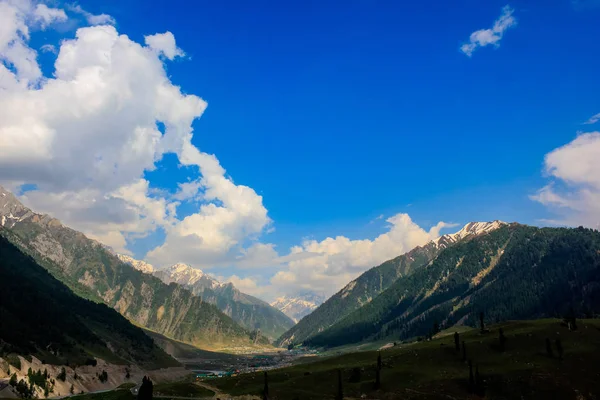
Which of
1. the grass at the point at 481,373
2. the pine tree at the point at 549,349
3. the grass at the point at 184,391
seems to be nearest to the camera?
the grass at the point at 481,373

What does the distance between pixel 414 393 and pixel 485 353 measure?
44641 mm

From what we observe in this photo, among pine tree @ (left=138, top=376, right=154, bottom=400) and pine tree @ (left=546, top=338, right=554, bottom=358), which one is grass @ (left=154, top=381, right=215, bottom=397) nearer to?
pine tree @ (left=138, top=376, right=154, bottom=400)

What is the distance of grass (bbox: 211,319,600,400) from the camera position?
127750 millimetres

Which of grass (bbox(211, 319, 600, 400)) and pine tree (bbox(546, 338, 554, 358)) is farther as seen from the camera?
pine tree (bbox(546, 338, 554, 358))

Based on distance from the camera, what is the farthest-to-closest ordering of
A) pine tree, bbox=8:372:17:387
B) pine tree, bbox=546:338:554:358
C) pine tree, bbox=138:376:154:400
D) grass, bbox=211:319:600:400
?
pine tree, bbox=8:372:17:387, pine tree, bbox=546:338:554:358, grass, bbox=211:319:600:400, pine tree, bbox=138:376:154:400

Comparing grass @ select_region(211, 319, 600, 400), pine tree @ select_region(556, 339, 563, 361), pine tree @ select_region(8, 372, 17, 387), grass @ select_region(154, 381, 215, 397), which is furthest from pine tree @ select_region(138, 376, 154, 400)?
pine tree @ select_region(556, 339, 563, 361)

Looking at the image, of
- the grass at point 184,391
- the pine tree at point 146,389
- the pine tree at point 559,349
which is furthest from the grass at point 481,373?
the pine tree at point 146,389

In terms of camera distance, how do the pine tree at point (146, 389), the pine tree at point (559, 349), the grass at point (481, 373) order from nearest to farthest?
the pine tree at point (146, 389) → the grass at point (481, 373) → the pine tree at point (559, 349)

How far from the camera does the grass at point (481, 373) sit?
128 meters

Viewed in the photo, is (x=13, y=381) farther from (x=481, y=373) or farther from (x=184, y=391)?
(x=481, y=373)

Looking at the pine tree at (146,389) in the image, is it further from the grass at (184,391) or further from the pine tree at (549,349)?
the pine tree at (549,349)

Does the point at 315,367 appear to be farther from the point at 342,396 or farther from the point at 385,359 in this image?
the point at 342,396

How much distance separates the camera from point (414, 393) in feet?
419

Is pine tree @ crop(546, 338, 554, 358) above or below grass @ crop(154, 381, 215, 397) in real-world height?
above
